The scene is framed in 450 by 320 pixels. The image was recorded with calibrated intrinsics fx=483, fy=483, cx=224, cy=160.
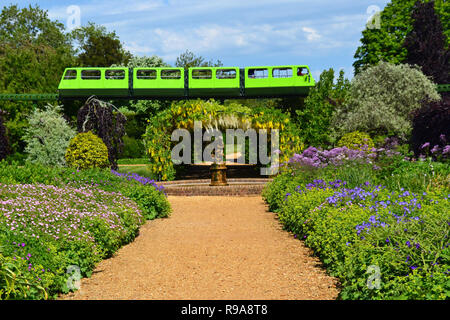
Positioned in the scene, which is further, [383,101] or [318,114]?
[383,101]

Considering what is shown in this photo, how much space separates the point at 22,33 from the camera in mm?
56938

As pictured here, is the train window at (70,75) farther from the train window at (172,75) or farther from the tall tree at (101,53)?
the tall tree at (101,53)

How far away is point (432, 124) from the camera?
61.4 feet

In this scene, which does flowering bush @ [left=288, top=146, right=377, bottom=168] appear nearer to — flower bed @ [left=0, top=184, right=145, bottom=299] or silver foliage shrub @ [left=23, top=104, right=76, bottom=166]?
flower bed @ [left=0, top=184, right=145, bottom=299]

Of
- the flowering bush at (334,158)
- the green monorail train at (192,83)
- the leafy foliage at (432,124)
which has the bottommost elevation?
the flowering bush at (334,158)

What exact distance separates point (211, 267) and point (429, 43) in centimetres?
3141

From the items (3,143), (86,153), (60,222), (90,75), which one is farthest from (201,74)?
(60,222)

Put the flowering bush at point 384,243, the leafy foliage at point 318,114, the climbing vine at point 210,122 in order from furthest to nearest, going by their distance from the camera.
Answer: the leafy foliage at point 318,114 → the climbing vine at point 210,122 → the flowering bush at point 384,243

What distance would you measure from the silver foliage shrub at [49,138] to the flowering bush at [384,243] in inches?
706

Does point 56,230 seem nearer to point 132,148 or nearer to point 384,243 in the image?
point 384,243

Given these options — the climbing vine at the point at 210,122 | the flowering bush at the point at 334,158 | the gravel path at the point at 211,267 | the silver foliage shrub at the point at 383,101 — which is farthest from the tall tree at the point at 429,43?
the gravel path at the point at 211,267

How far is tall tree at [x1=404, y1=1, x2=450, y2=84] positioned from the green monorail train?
33.6ft

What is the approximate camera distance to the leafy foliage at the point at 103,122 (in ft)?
66.9
